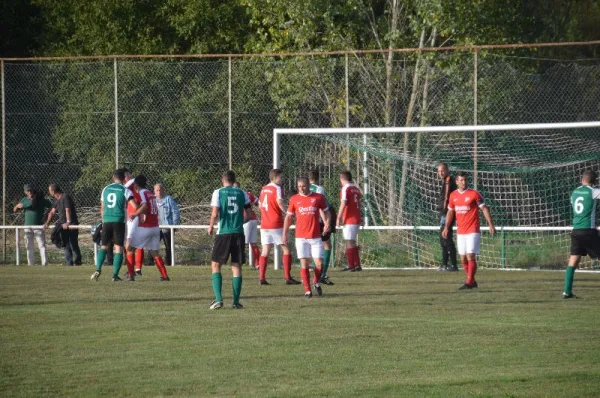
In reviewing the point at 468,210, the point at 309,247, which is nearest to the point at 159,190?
the point at 309,247

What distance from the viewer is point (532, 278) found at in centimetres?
2155

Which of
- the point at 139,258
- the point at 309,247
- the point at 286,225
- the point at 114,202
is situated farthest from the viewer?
the point at 139,258

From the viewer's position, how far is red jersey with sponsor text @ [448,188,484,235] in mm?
18906

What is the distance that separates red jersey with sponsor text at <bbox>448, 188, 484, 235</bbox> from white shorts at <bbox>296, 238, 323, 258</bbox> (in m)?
2.63

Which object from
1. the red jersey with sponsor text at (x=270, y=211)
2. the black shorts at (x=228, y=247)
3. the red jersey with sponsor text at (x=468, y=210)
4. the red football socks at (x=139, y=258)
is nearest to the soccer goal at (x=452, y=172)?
the red jersey with sponsor text at (x=270, y=211)

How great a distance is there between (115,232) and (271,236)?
2806mm

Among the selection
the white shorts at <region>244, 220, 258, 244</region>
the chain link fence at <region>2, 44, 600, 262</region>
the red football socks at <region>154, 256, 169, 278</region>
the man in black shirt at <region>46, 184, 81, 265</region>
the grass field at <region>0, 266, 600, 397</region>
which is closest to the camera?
the grass field at <region>0, 266, 600, 397</region>

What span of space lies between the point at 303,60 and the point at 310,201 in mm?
10305

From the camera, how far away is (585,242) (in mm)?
16844

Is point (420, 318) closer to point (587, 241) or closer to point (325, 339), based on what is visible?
point (325, 339)

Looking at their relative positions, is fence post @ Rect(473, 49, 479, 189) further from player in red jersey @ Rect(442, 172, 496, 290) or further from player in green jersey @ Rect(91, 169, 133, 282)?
player in green jersey @ Rect(91, 169, 133, 282)

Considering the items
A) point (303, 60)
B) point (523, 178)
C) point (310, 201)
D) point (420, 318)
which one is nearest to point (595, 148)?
point (523, 178)

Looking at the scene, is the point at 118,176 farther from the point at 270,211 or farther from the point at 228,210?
the point at 228,210

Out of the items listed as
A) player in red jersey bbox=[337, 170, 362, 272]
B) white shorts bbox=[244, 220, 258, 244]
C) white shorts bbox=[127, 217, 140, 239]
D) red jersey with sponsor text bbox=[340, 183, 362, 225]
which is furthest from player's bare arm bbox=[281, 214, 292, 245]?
white shorts bbox=[244, 220, 258, 244]
